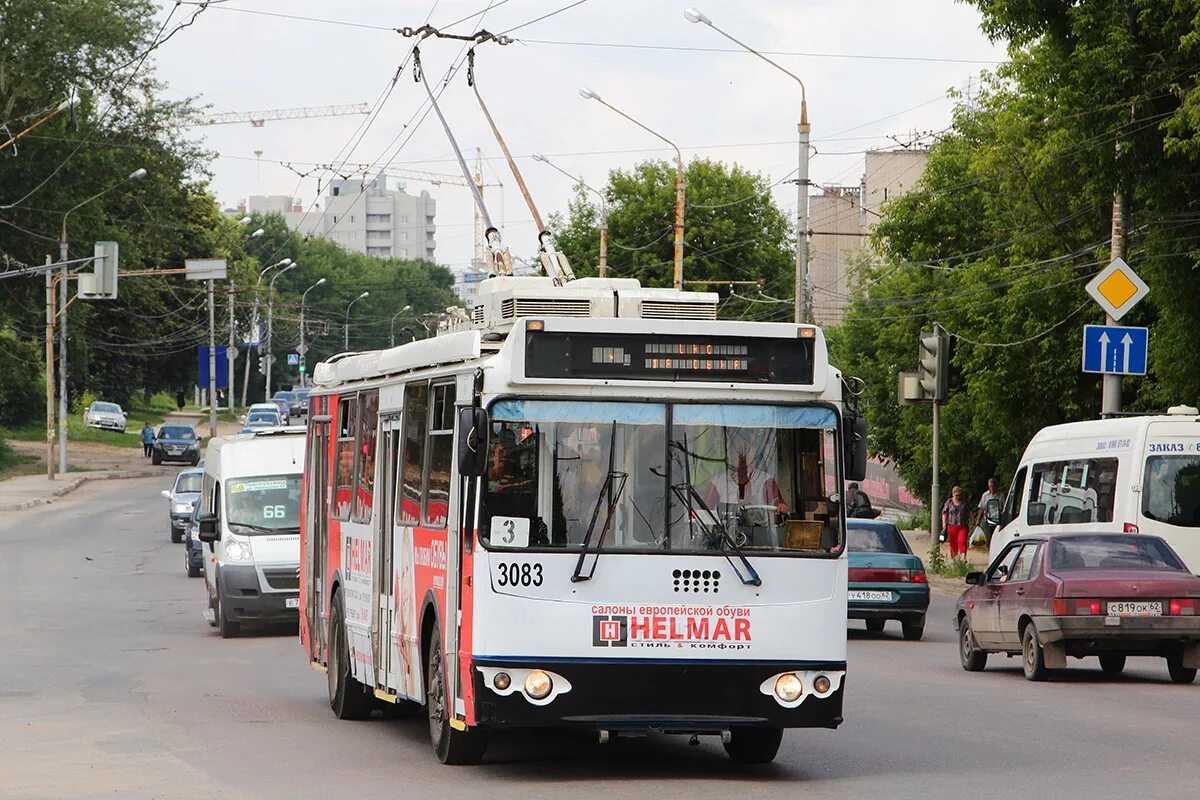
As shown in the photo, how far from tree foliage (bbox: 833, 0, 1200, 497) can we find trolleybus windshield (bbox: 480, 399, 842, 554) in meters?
16.5

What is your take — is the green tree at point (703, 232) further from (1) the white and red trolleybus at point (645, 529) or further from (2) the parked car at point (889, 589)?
(1) the white and red trolleybus at point (645, 529)

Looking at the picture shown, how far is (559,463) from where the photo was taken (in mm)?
11188

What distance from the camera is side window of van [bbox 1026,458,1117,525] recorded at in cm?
2425

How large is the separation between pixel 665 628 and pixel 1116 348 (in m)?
18.5

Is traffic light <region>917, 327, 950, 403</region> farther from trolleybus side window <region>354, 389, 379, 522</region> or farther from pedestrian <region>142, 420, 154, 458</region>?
Answer: pedestrian <region>142, 420, 154, 458</region>

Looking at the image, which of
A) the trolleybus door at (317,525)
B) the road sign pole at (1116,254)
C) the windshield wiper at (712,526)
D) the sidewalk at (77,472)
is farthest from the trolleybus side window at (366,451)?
the sidewalk at (77,472)

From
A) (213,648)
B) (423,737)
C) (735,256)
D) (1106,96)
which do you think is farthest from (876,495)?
(423,737)

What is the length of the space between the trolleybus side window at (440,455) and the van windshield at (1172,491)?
1304 cm

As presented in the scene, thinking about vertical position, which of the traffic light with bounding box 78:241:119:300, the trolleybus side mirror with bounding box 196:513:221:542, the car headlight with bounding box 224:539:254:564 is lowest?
the car headlight with bounding box 224:539:254:564

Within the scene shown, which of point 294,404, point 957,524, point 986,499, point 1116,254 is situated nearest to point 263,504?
point 1116,254

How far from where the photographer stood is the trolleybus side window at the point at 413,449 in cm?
1279

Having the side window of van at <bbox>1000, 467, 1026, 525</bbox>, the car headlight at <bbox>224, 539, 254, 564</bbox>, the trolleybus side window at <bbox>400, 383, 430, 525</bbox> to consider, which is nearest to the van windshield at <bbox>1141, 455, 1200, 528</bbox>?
the side window of van at <bbox>1000, 467, 1026, 525</bbox>

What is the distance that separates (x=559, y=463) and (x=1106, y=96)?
62.4ft

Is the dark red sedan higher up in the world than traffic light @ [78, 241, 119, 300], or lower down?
lower down
